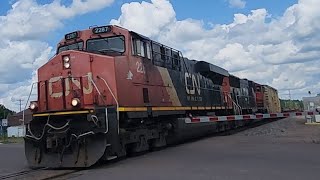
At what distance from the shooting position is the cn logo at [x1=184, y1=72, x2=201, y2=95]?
683 inches

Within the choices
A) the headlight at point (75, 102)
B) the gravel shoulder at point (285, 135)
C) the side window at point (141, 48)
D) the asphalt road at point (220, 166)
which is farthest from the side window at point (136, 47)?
the gravel shoulder at point (285, 135)

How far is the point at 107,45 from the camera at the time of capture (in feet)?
41.2

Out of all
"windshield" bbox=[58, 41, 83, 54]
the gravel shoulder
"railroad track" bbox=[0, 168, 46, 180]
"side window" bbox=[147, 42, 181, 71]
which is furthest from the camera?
the gravel shoulder

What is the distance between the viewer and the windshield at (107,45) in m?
12.4

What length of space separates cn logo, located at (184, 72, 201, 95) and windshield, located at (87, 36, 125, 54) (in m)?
5.44

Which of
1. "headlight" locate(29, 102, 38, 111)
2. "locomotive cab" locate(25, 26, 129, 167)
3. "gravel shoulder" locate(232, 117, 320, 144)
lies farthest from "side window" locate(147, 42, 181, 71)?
"gravel shoulder" locate(232, 117, 320, 144)

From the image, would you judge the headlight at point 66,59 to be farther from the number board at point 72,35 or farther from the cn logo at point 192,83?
the cn logo at point 192,83

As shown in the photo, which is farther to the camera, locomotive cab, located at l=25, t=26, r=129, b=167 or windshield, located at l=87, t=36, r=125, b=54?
windshield, located at l=87, t=36, r=125, b=54

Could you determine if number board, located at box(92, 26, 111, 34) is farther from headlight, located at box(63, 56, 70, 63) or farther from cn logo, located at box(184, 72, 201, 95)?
cn logo, located at box(184, 72, 201, 95)

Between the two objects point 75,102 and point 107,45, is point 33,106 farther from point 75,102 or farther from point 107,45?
point 107,45

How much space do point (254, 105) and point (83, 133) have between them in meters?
23.3

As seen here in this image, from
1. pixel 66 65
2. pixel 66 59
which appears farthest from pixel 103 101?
pixel 66 59

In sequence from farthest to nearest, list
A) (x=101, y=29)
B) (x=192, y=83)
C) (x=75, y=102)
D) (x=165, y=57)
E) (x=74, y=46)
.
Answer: (x=192, y=83) < (x=165, y=57) < (x=74, y=46) < (x=101, y=29) < (x=75, y=102)

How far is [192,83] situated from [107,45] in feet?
21.2
